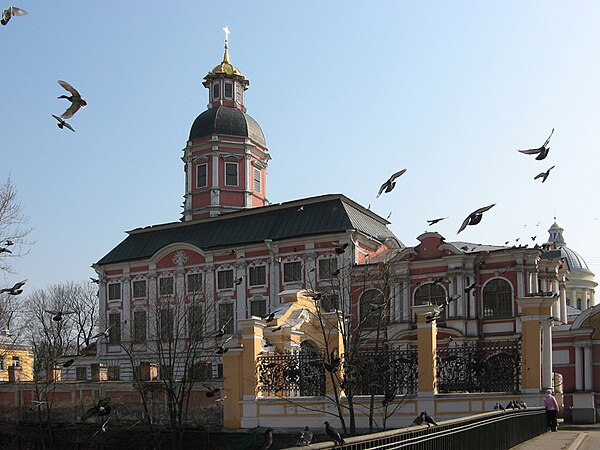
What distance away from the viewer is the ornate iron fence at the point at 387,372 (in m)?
21.7

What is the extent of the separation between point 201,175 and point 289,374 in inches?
1518

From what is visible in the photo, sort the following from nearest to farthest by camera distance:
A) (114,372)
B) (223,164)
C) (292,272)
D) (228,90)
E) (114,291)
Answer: (114,372)
(292,272)
(114,291)
(223,164)
(228,90)

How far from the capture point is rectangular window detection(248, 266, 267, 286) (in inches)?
1971

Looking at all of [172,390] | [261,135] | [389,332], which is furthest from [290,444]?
[261,135]

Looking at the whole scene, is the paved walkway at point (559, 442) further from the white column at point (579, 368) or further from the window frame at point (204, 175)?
the window frame at point (204, 175)

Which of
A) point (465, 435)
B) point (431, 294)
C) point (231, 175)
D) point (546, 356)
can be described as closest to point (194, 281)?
point (231, 175)

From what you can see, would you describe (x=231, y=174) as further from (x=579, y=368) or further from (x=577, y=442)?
(x=577, y=442)

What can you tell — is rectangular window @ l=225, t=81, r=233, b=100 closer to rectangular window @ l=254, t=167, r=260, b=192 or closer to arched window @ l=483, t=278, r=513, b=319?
rectangular window @ l=254, t=167, r=260, b=192

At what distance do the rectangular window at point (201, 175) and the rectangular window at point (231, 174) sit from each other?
1.55 m

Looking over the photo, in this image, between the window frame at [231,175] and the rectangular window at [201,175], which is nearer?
Result: the window frame at [231,175]

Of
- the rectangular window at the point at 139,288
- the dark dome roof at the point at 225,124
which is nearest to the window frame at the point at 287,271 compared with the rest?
the rectangular window at the point at 139,288

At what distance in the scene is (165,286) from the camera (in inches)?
2099

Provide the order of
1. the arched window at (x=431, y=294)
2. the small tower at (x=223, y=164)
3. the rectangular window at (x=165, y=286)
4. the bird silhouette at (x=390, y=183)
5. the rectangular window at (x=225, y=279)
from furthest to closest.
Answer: the small tower at (x=223, y=164) → the rectangular window at (x=165, y=286) → the rectangular window at (x=225, y=279) → the arched window at (x=431, y=294) → the bird silhouette at (x=390, y=183)

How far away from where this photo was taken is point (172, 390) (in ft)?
84.4
